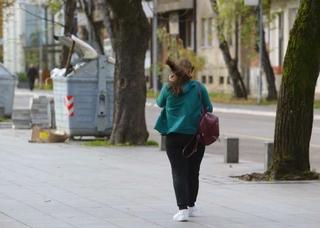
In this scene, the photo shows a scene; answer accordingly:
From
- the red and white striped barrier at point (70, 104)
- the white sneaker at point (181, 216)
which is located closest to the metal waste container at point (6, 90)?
the red and white striped barrier at point (70, 104)

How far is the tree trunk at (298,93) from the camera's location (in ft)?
45.7

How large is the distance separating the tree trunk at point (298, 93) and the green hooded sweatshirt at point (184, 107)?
143 inches

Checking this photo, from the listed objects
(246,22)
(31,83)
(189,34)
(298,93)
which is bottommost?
(31,83)

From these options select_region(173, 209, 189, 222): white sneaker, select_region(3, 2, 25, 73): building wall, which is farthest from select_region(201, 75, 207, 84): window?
select_region(173, 209, 189, 222): white sneaker

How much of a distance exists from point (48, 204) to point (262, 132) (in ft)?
50.4

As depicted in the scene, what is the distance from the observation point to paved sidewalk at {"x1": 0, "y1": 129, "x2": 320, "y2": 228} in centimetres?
1034

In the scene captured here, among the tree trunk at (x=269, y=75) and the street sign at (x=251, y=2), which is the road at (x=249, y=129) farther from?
the street sign at (x=251, y=2)

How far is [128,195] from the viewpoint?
12336 millimetres

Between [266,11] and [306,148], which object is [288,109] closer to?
[306,148]

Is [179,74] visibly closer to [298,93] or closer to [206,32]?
[298,93]

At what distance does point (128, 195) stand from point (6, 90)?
17852mm

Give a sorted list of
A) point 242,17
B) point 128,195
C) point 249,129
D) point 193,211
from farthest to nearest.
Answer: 1. point 242,17
2. point 249,129
3. point 128,195
4. point 193,211

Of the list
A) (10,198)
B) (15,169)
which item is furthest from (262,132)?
(10,198)

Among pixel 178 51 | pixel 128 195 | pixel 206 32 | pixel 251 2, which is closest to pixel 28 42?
pixel 206 32
